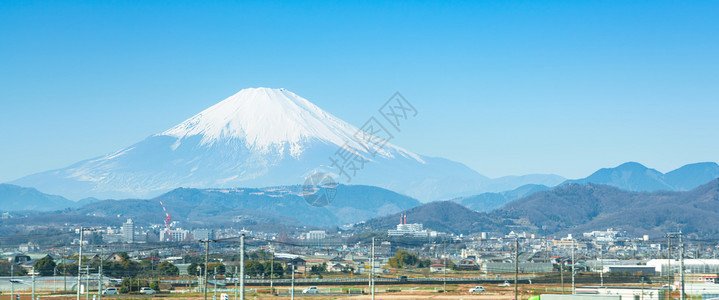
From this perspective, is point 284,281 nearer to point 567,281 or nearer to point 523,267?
point 567,281

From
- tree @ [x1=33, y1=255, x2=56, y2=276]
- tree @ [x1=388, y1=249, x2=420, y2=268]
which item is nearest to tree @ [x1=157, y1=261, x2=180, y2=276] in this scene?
tree @ [x1=33, y1=255, x2=56, y2=276]

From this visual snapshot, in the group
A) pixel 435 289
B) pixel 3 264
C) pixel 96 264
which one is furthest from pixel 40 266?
pixel 435 289

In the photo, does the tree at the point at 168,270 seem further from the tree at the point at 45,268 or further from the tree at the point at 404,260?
the tree at the point at 404,260

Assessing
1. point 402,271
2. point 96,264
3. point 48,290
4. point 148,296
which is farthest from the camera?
point 402,271

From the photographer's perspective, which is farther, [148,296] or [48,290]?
[48,290]

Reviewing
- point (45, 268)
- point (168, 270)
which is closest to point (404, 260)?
point (168, 270)

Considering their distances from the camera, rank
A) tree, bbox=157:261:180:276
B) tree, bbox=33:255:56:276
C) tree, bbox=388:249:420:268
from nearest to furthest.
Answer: tree, bbox=33:255:56:276 < tree, bbox=157:261:180:276 < tree, bbox=388:249:420:268

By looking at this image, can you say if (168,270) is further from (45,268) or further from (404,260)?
(404,260)

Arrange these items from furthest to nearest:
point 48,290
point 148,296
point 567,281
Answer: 1. point 567,281
2. point 48,290
3. point 148,296

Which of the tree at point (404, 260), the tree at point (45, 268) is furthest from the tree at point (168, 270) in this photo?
the tree at point (404, 260)

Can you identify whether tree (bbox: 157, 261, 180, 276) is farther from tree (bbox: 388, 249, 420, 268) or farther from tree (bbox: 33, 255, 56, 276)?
tree (bbox: 388, 249, 420, 268)

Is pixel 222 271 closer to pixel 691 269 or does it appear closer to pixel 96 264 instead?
pixel 96 264
